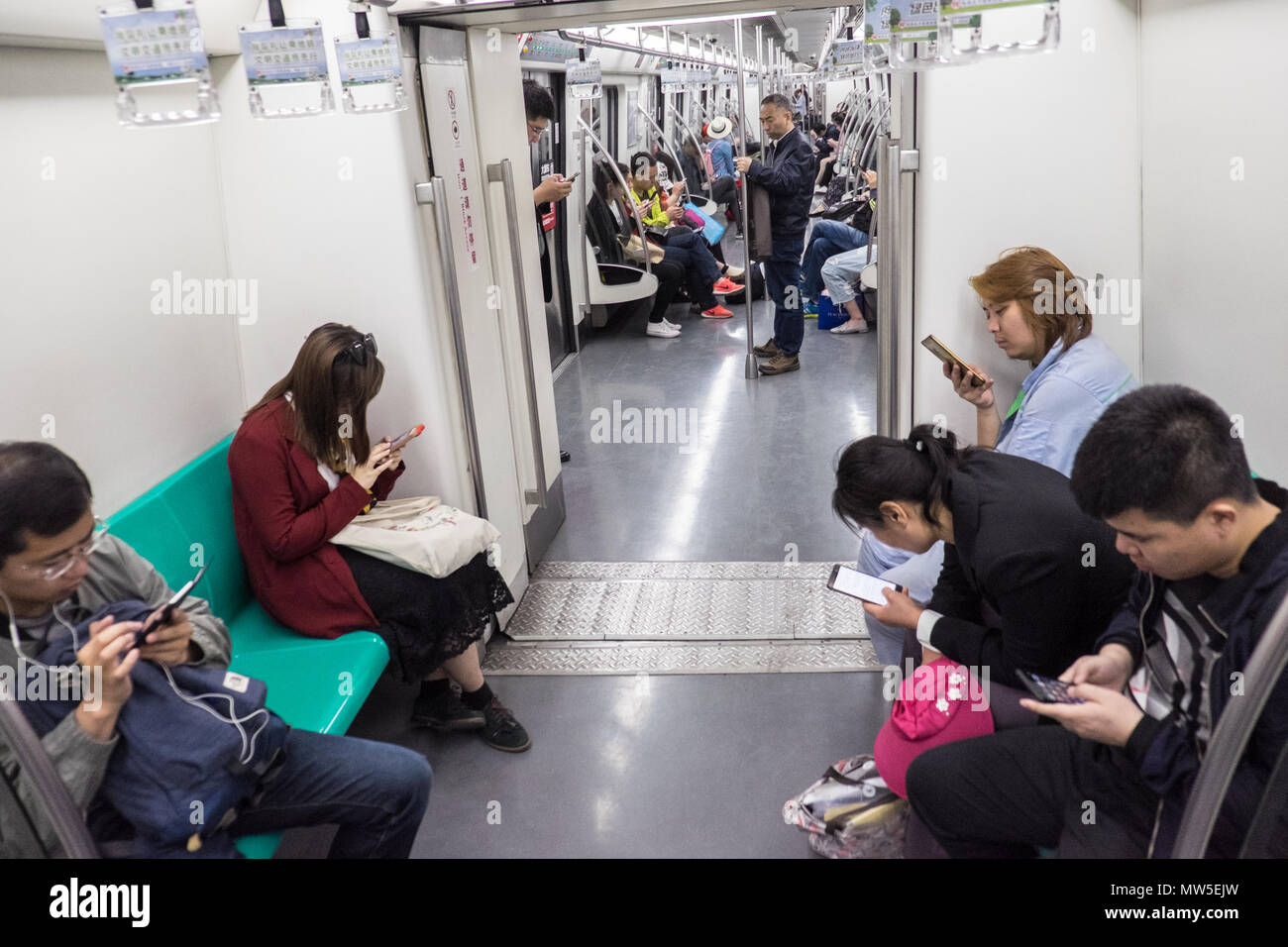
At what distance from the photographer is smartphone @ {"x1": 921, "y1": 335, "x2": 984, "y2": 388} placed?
336cm

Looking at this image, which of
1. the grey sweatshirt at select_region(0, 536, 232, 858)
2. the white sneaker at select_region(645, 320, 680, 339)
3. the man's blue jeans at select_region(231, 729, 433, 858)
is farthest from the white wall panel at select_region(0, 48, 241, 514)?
the white sneaker at select_region(645, 320, 680, 339)

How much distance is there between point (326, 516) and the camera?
10.3 feet

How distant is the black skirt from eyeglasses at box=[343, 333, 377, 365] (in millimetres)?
563

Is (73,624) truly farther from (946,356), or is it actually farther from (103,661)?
(946,356)

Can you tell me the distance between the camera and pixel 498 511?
163 inches

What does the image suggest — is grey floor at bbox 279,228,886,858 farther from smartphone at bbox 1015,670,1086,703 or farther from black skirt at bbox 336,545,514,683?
smartphone at bbox 1015,670,1086,703

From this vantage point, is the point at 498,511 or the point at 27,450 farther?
the point at 498,511

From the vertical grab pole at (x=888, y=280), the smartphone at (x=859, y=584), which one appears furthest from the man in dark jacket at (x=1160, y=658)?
the vertical grab pole at (x=888, y=280)

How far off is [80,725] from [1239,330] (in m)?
2.79

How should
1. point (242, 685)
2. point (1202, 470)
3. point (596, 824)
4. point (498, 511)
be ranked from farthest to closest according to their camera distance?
point (498, 511)
point (596, 824)
point (242, 685)
point (1202, 470)

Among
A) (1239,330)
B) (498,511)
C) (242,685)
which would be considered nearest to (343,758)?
(242,685)

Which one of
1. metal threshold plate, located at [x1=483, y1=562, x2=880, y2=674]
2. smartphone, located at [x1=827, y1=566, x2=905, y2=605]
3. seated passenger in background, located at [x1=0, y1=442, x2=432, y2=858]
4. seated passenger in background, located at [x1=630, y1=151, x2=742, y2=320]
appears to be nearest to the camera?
seated passenger in background, located at [x1=0, y1=442, x2=432, y2=858]

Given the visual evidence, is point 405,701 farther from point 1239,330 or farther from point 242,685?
point 1239,330
